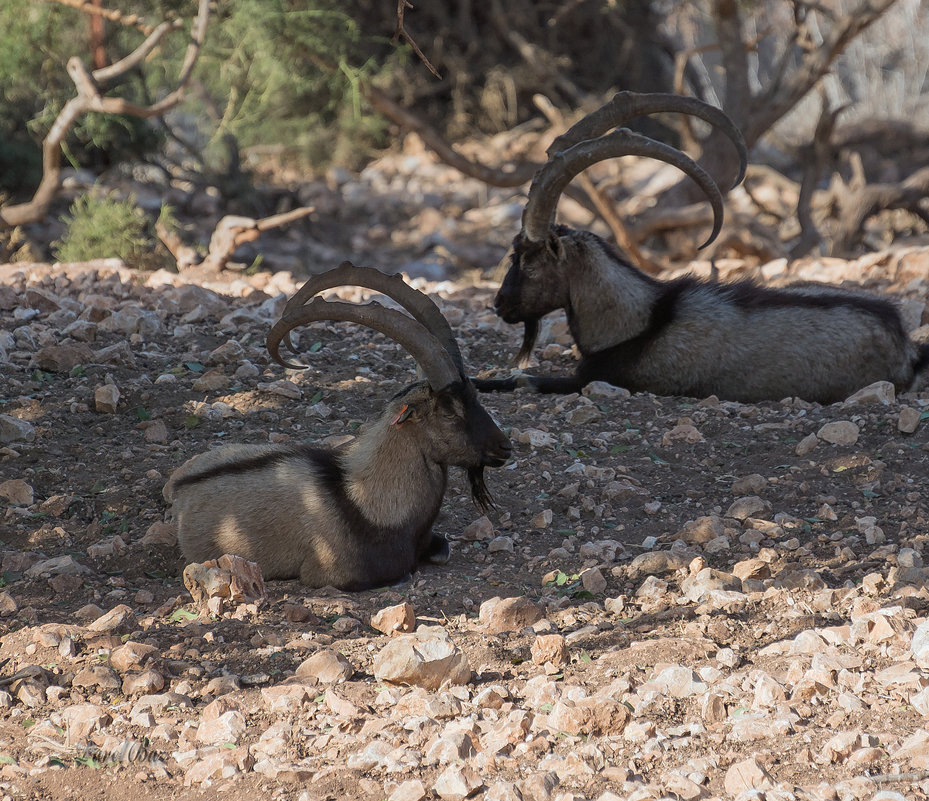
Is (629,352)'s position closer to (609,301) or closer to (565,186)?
(609,301)

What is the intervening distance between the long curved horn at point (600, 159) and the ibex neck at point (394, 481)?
2357mm

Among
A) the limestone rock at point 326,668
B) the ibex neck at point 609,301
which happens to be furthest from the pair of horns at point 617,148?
the limestone rock at point 326,668

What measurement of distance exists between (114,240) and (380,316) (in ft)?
20.4

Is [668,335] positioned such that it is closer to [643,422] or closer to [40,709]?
[643,422]

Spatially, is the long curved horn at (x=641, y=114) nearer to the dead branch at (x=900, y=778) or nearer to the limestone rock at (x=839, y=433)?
the limestone rock at (x=839, y=433)

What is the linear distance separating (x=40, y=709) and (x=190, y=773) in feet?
2.17

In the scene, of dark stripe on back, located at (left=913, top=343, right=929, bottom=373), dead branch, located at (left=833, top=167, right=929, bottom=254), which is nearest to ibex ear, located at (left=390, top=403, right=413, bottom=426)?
dark stripe on back, located at (left=913, top=343, right=929, bottom=373)

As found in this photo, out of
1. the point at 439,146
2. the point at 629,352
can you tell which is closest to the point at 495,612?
the point at 629,352

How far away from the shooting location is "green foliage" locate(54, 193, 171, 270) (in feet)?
32.2

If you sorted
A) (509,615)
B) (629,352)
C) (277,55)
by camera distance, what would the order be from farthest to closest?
(277,55)
(629,352)
(509,615)

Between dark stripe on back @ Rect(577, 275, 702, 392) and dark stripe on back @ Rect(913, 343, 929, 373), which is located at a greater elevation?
dark stripe on back @ Rect(577, 275, 702, 392)

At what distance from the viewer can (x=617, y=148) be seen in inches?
243

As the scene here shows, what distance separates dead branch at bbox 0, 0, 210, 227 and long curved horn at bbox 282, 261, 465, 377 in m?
6.33

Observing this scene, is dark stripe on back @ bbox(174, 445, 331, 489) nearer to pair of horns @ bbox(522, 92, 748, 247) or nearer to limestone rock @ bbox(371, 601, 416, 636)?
limestone rock @ bbox(371, 601, 416, 636)
